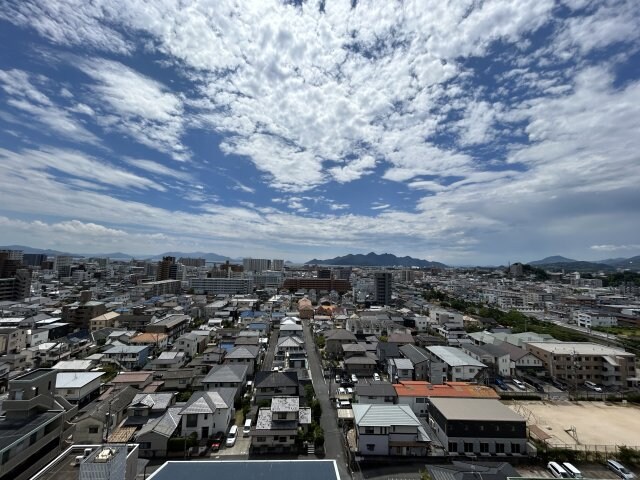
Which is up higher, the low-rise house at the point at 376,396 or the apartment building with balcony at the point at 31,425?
the apartment building with balcony at the point at 31,425

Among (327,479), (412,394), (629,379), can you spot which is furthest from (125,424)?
(629,379)

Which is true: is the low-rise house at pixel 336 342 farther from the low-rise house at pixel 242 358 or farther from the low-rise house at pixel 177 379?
the low-rise house at pixel 177 379

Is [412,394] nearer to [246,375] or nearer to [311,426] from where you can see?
[311,426]

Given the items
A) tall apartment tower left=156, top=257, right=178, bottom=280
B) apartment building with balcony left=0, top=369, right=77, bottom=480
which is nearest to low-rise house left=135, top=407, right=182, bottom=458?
apartment building with balcony left=0, top=369, right=77, bottom=480

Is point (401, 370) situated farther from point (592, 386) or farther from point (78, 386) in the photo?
point (78, 386)

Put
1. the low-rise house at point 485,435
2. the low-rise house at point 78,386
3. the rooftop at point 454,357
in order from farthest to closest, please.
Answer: the rooftop at point 454,357 → the low-rise house at point 78,386 → the low-rise house at point 485,435

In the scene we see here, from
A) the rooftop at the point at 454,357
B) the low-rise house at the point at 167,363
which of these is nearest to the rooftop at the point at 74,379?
the low-rise house at the point at 167,363

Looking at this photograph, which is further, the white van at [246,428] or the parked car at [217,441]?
the white van at [246,428]
